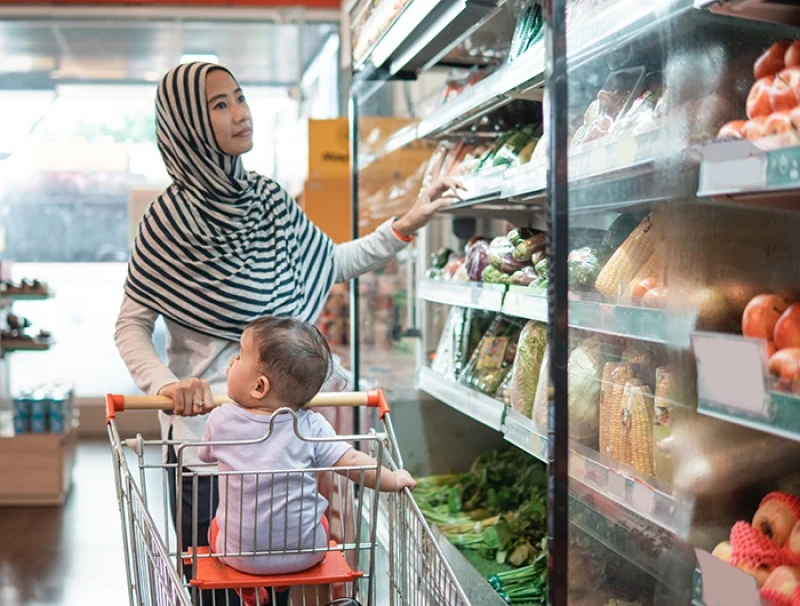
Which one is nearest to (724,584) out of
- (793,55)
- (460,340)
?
(793,55)

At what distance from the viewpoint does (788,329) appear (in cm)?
139

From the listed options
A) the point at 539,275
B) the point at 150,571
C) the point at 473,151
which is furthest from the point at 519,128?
the point at 150,571

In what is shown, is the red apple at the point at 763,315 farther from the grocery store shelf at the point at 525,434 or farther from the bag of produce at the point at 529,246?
the bag of produce at the point at 529,246

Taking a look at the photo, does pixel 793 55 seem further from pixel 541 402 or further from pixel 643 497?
pixel 541 402

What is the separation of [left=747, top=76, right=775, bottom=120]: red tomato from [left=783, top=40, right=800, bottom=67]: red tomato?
32 millimetres

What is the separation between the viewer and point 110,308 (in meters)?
8.81

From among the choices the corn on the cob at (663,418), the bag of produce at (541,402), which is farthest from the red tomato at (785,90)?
the bag of produce at (541,402)

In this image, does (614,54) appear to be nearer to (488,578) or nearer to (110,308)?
(488,578)

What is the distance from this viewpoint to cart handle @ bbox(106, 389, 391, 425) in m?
2.07

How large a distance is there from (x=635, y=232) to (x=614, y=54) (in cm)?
32

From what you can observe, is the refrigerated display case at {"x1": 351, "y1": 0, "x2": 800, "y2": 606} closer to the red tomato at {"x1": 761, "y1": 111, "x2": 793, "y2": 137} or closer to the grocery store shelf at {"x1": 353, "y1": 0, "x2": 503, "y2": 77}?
the red tomato at {"x1": 761, "y1": 111, "x2": 793, "y2": 137}

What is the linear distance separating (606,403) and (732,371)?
0.47m

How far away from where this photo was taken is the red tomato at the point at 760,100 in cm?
142

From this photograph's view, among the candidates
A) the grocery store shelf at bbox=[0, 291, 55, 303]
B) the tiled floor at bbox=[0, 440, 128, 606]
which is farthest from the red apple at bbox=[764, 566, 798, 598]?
the grocery store shelf at bbox=[0, 291, 55, 303]
